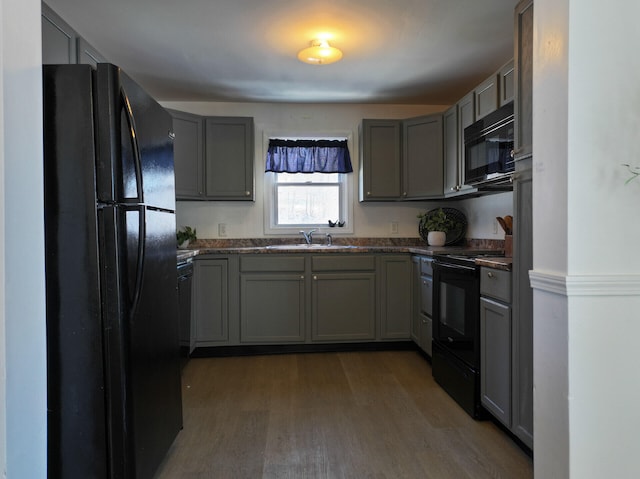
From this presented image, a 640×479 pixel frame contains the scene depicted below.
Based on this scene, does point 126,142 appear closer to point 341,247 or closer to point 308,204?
point 341,247

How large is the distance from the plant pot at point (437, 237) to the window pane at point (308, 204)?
0.96 m

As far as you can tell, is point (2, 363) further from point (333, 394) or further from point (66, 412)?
point (333, 394)

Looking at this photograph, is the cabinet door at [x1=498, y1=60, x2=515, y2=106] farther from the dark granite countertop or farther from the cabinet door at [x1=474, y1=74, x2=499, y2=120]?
the dark granite countertop

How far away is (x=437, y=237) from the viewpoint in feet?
11.9

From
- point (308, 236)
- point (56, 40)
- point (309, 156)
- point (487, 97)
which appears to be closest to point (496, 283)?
point (487, 97)

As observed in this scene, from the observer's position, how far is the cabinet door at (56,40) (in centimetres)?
182

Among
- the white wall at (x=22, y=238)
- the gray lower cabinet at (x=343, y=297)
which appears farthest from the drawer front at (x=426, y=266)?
the white wall at (x=22, y=238)

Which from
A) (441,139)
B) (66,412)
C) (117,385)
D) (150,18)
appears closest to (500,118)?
(441,139)

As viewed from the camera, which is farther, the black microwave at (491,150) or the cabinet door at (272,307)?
the cabinet door at (272,307)

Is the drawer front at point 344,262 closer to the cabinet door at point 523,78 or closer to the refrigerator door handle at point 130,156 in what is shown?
the cabinet door at point 523,78

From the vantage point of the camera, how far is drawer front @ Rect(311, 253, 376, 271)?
11.1 feet

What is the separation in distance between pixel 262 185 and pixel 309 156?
56 centimetres

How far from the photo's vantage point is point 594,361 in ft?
3.65

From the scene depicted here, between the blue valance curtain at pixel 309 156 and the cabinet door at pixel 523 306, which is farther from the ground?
the blue valance curtain at pixel 309 156
